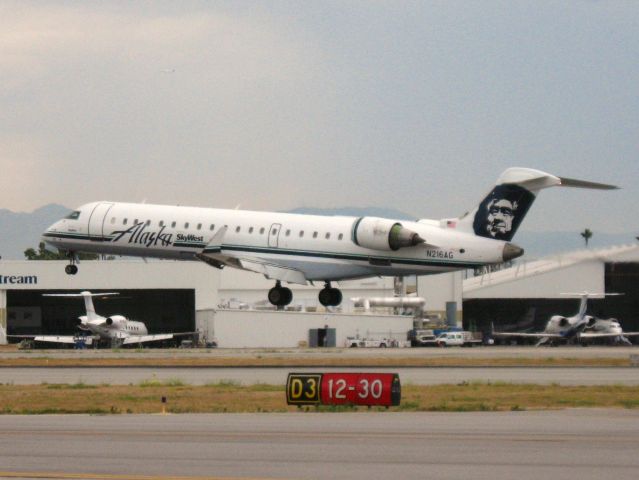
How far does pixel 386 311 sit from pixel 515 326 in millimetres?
22395

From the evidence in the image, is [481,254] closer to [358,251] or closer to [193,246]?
[358,251]

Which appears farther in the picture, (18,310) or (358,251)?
(18,310)

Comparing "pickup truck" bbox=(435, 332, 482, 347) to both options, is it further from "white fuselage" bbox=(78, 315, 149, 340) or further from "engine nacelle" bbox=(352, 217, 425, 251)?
"engine nacelle" bbox=(352, 217, 425, 251)

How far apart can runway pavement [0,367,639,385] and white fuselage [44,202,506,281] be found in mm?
5397

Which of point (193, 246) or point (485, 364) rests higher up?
point (193, 246)

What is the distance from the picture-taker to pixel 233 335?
95188 millimetres

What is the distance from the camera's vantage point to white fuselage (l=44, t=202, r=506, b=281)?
183 feet

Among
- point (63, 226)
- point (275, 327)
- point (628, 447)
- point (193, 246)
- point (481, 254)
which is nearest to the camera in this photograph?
point (628, 447)

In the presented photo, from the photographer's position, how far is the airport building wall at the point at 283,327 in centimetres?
9419

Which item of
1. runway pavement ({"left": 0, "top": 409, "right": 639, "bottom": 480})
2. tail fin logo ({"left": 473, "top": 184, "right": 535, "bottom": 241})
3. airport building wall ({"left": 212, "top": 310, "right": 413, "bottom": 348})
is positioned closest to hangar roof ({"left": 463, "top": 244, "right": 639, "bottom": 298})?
airport building wall ({"left": 212, "top": 310, "right": 413, "bottom": 348})

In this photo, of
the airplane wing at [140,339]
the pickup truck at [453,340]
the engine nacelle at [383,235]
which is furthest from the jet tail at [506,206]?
the airplane wing at [140,339]

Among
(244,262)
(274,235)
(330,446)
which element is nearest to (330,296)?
(274,235)

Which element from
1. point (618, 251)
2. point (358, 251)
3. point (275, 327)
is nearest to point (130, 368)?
point (358, 251)

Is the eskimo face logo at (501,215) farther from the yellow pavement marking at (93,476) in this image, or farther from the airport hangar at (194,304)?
the yellow pavement marking at (93,476)
